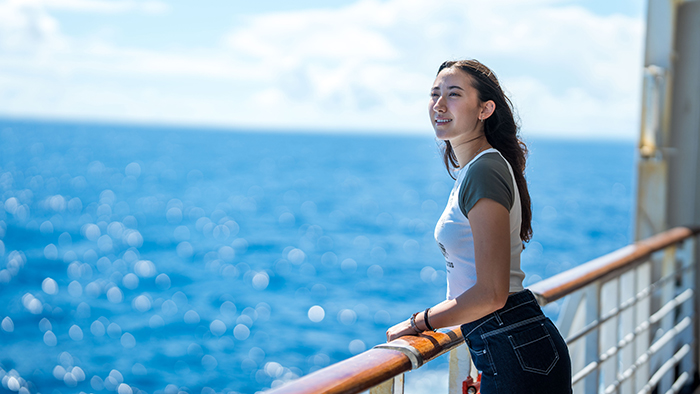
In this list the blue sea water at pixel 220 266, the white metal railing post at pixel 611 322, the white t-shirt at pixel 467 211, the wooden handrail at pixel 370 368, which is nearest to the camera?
the wooden handrail at pixel 370 368

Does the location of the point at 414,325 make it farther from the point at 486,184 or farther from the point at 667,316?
the point at 667,316

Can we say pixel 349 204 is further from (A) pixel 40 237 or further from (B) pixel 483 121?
(B) pixel 483 121

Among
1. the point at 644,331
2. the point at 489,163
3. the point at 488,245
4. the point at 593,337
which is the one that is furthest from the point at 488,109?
the point at 644,331

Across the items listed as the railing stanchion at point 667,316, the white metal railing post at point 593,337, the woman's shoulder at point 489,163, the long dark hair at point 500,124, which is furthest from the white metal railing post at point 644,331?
the woman's shoulder at point 489,163

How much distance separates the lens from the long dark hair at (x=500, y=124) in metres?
1.07

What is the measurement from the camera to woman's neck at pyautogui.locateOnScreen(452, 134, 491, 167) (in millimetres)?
1079

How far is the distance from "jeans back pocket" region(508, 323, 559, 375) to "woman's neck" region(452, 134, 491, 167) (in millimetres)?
316

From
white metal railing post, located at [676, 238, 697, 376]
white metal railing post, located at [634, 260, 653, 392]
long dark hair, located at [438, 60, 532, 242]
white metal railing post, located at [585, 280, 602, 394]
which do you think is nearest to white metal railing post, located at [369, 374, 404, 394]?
long dark hair, located at [438, 60, 532, 242]

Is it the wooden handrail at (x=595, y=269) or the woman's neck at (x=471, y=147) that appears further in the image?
the wooden handrail at (x=595, y=269)

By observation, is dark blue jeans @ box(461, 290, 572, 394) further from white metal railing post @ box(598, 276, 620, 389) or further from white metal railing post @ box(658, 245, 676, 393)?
white metal railing post @ box(658, 245, 676, 393)

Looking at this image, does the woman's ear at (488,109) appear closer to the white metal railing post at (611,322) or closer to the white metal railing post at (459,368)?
the white metal railing post at (459,368)

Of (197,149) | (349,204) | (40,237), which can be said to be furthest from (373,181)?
(197,149)

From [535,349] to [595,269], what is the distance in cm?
84

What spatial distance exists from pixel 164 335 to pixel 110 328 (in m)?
1.53
